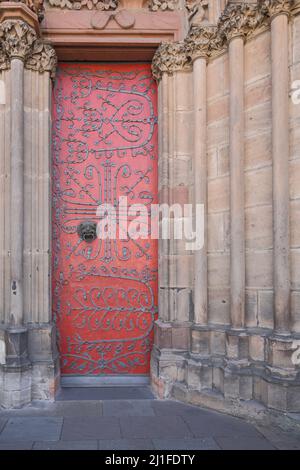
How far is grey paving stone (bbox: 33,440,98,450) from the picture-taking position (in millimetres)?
3125

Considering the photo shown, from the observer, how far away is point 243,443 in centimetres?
326

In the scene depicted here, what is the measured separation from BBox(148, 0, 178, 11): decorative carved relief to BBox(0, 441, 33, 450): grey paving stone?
4.40m

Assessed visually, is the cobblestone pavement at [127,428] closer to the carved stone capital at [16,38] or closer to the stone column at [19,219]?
the stone column at [19,219]

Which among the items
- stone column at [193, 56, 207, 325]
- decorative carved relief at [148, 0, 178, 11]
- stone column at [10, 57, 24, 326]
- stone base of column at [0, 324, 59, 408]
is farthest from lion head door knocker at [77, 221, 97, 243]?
decorative carved relief at [148, 0, 178, 11]

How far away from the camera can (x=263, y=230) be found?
152 inches

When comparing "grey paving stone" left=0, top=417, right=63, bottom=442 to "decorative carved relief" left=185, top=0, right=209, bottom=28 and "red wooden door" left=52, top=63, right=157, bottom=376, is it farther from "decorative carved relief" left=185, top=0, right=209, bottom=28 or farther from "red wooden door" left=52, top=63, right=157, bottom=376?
"decorative carved relief" left=185, top=0, right=209, bottom=28

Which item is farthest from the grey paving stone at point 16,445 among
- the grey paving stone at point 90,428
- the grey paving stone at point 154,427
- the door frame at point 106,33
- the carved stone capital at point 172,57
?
the carved stone capital at point 172,57

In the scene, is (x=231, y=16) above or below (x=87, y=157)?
above

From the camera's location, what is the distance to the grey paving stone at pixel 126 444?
3137 mm

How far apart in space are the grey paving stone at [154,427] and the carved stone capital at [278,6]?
3.76 m

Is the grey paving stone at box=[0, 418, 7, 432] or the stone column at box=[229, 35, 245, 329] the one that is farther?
the stone column at box=[229, 35, 245, 329]
